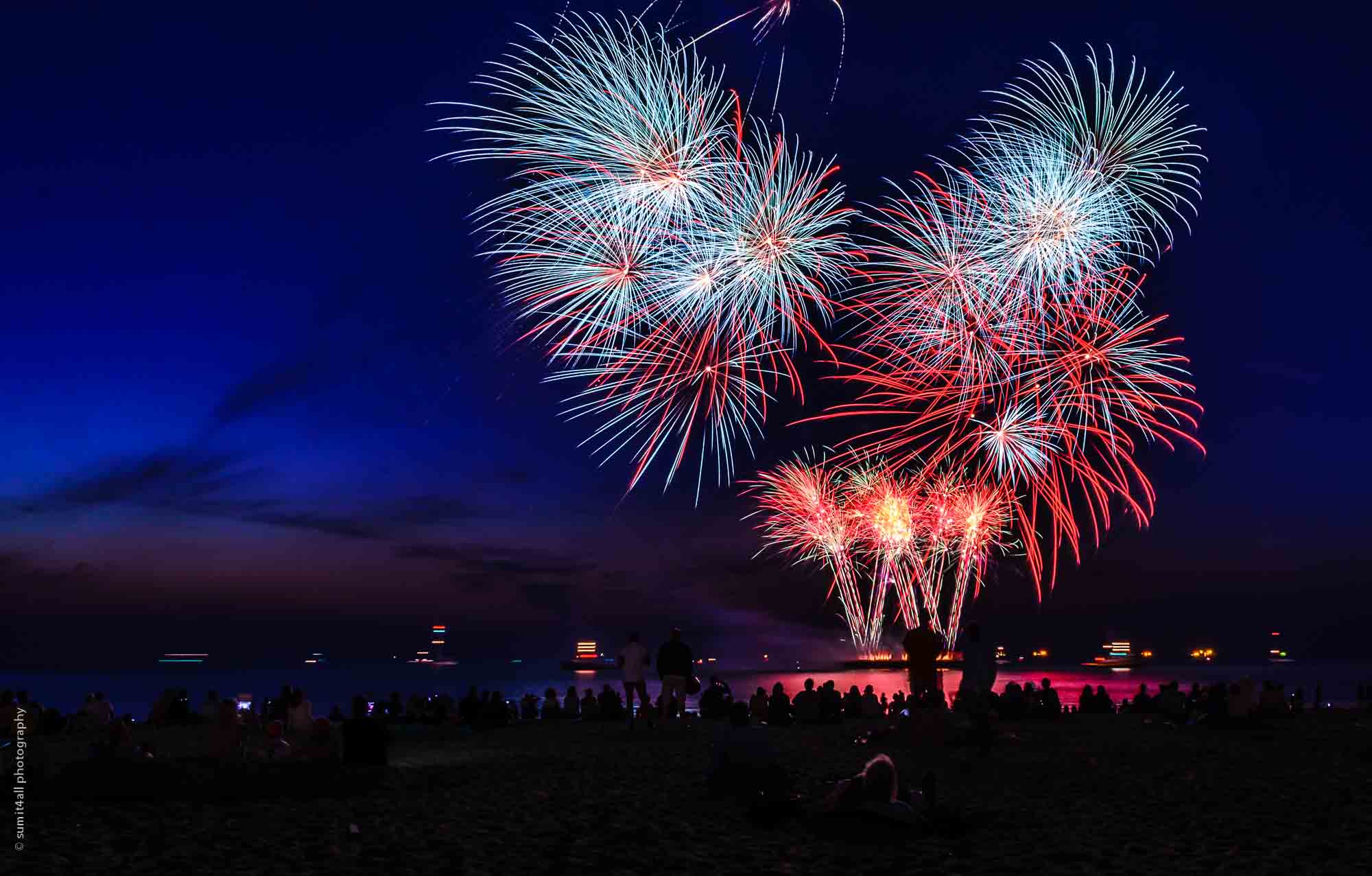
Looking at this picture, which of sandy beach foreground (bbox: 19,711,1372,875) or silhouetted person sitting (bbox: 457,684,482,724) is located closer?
sandy beach foreground (bbox: 19,711,1372,875)

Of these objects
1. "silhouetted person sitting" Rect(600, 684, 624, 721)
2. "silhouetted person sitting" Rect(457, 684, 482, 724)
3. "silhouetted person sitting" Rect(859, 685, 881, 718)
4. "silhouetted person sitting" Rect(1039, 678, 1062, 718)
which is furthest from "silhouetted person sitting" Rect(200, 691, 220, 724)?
"silhouetted person sitting" Rect(1039, 678, 1062, 718)

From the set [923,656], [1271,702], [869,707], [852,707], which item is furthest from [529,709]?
[1271,702]

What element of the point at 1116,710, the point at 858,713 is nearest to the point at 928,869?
the point at 858,713

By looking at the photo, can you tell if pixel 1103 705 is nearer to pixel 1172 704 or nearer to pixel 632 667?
pixel 1172 704

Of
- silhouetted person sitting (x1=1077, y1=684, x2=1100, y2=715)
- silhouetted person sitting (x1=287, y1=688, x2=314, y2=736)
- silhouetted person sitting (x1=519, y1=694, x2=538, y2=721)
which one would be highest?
silhouetted person sitting (x1=287, y1=688, x2=314, y2=736)

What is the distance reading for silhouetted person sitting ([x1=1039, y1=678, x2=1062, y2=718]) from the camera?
2197 centimetres

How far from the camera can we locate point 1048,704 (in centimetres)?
2206

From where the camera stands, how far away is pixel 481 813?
11.0 m

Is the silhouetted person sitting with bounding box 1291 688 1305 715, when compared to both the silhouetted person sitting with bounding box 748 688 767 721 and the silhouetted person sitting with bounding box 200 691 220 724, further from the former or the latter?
the silhouetted person sitting with bounding box 200 691 220 724

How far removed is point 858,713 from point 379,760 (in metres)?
12.2

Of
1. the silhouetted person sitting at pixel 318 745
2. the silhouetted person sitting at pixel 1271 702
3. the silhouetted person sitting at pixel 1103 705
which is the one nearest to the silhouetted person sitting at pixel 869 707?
the silhouetted person sitting at pixel 1103 705

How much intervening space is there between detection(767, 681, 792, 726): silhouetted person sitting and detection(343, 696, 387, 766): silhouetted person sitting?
925 cm

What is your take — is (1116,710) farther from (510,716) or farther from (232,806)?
(232,806)

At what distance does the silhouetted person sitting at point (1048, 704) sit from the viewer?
72.1 ft
